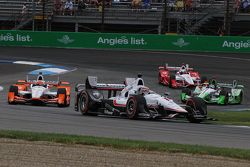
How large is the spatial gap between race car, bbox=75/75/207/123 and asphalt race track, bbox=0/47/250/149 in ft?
0.97

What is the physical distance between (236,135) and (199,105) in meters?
3.17

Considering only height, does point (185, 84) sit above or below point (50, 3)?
below

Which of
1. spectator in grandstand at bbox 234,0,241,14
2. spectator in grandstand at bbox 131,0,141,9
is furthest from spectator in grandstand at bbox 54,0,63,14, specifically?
spectator in grandstand at bbox 234,0,241,14

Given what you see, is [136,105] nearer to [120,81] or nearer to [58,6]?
[120,81]

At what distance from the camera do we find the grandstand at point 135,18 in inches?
1811

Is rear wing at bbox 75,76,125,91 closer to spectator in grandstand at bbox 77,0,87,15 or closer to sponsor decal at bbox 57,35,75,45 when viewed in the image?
sponsor decal at bbox 57,35,75,45

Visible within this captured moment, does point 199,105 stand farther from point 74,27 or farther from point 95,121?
point 74,27

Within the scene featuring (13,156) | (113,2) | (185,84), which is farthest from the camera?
(113,2)

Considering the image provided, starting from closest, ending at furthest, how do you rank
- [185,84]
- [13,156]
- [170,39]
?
[13,156] < [185,84] < [170,39]

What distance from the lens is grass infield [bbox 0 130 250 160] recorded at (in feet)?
34.2

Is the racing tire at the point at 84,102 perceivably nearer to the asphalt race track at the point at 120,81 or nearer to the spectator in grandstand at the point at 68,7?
the asphalt race track at the point at 120,81

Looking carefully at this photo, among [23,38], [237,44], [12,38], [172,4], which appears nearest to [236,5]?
[172,4]

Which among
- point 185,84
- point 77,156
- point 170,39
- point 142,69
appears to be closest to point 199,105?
point 77,156

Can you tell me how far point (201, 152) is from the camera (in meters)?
10.4
